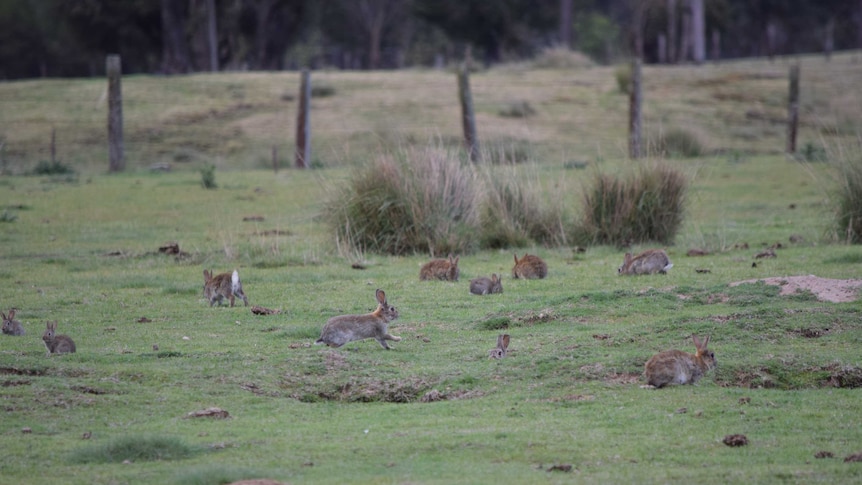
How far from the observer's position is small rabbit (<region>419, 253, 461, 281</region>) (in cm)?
1365

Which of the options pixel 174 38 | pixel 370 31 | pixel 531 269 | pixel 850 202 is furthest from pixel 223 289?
pixel 370 31

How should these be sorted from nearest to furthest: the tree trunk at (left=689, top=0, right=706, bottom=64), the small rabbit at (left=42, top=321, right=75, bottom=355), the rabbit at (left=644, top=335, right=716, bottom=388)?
the rabbit at (left=644, top=335, right=716, bottom=388) → the small rabbit at (left=42, top=321, right=75, bottom=355) → the tree trunk at (left=689, top=0, right=706, bottom=64)

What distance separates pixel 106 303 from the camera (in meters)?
12.4

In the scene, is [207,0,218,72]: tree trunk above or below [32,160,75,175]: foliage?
above

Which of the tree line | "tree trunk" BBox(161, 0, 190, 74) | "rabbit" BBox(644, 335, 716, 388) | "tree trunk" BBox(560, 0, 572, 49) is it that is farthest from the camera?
"tree trunk" BBox(560, 0, 572, 49)

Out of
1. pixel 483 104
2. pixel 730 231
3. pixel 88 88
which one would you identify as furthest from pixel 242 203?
pixel 88 88

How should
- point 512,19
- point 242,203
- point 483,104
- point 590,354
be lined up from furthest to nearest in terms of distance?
point 512,19, point 483,104, point 242,203, point 590,354

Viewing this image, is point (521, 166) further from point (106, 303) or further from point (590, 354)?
point (590, 354)

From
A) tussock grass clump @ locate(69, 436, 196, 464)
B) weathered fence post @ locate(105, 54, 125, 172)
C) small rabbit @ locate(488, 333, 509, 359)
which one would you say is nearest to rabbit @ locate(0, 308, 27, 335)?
tussock grass clump @ locate(69, 436, 196, 464)

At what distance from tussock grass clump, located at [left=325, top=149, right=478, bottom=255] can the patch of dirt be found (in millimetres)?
5419

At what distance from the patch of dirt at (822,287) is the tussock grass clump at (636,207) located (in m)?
4.85

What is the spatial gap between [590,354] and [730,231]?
33.0 ft

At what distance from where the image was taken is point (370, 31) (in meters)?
70.4

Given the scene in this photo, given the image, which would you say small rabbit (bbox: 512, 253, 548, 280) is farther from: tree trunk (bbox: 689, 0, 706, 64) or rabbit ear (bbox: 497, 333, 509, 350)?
tree trunk (bbox: 689, 0, 706, 64)
